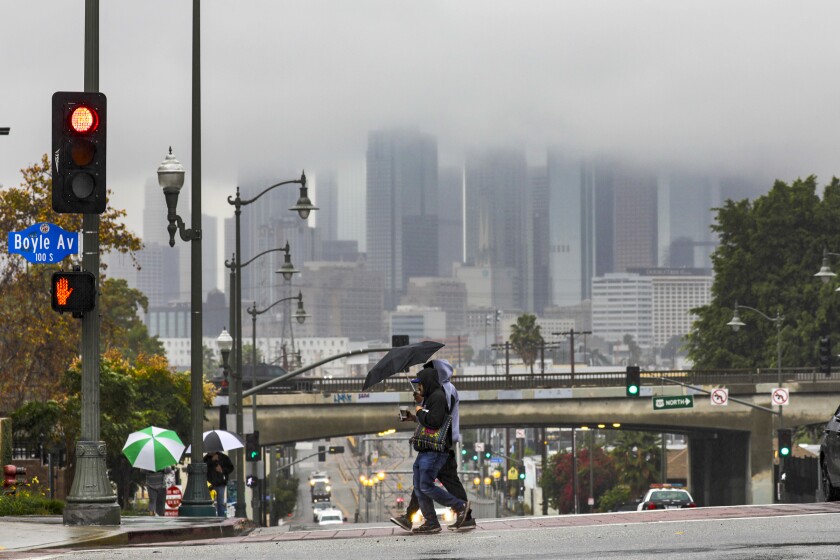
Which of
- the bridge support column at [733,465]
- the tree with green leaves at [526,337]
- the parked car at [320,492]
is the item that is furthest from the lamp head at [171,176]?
the parked car at [320,492]

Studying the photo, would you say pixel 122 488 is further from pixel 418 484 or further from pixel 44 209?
pixel 418 484

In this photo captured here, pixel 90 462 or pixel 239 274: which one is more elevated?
pixel 239 274

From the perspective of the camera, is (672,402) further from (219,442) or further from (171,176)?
(171,176)

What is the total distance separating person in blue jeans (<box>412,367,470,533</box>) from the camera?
1600 centimetres

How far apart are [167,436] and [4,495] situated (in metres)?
5.22

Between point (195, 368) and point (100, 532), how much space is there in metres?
7.51

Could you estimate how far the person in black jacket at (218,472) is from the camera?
97.4 ft

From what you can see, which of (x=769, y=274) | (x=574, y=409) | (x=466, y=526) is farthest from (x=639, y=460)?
(x=466, y=526)

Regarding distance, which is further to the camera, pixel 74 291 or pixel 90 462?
pixel 90 462

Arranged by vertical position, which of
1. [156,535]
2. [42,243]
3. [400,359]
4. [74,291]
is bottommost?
[156,535]

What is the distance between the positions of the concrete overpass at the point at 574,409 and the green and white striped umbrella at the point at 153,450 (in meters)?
40.1

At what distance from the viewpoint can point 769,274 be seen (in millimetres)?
92625

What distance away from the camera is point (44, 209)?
50469 millimetres

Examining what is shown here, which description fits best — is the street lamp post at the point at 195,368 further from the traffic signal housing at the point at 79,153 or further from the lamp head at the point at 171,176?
the traffic signal housing at the point at 79,153
